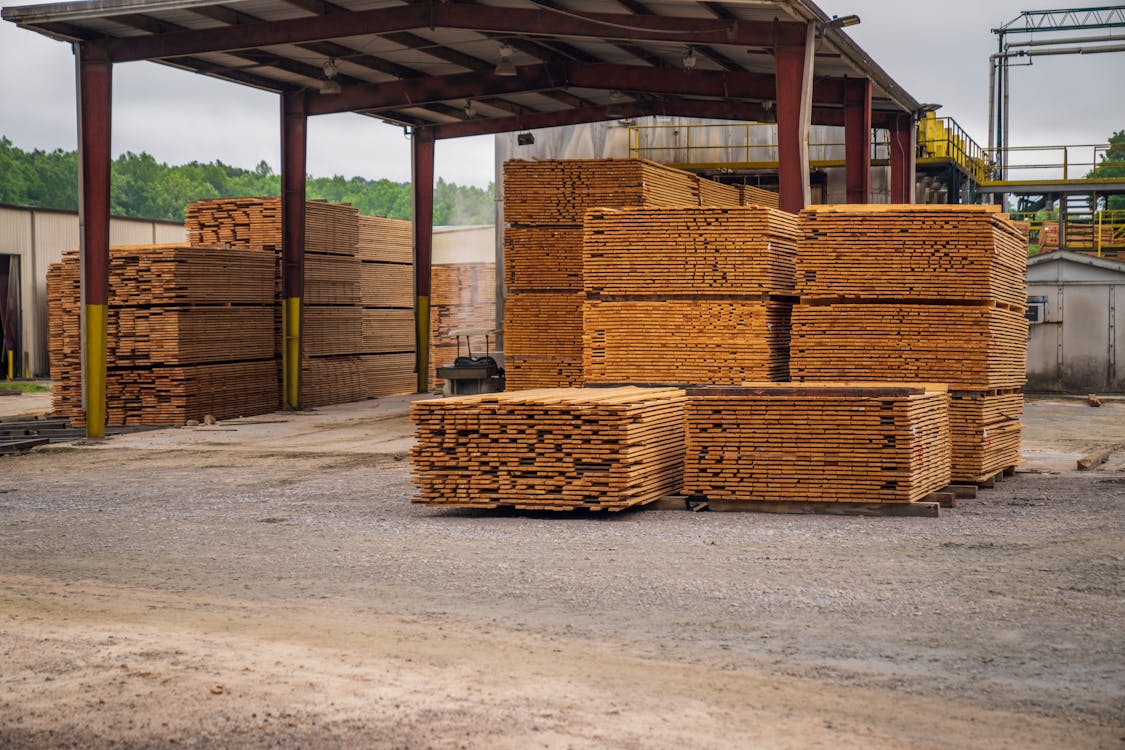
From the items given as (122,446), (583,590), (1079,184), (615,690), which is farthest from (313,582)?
(1079,184)

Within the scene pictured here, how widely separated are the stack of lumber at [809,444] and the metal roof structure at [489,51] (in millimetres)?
7270

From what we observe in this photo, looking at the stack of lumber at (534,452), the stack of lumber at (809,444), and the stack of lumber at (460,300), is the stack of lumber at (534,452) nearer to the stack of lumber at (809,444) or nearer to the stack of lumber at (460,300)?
the stack of lumber at (809,444)

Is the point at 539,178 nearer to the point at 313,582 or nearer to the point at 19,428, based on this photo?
the point at 19,428

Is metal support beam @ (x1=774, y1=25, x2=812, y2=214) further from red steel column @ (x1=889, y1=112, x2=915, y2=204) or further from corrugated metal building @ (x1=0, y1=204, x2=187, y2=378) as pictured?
corrugated metal building @ (x1=0, y1=204, x2=187, y2=378)

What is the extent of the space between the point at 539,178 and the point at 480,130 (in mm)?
9411

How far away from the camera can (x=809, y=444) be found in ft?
35.5

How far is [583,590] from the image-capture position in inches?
309

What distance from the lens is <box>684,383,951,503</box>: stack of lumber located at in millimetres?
10648

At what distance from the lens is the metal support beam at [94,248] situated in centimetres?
1862

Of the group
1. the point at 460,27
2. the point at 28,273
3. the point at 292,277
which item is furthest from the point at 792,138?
the point at 28,273

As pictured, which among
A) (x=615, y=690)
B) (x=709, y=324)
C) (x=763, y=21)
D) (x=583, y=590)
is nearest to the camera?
(x=615, y=690)

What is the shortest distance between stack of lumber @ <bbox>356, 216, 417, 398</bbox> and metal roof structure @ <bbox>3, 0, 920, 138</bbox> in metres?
2.38

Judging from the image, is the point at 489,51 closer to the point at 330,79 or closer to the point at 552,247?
the point at 330,79

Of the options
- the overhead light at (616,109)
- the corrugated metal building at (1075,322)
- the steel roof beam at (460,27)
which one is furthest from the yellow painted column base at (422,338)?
the corrugated metal building at (1075,322)
